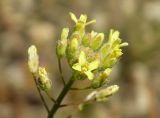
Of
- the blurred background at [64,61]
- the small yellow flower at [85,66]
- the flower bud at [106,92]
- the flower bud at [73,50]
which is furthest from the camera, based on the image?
the blurred background at [64,61]

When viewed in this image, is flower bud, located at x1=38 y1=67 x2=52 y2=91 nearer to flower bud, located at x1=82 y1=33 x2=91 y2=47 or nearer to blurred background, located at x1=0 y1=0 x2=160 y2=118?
flower bud, located at x1=82 y1=33 x2=91 y2=47

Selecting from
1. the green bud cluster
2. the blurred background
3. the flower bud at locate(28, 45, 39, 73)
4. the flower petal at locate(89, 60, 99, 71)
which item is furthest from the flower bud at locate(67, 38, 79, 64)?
the blurred background

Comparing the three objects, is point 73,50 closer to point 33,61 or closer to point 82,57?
point 82,57

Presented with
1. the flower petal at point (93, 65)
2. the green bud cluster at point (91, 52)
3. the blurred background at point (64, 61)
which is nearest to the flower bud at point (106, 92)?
the green bud cluster at point (91, 52)

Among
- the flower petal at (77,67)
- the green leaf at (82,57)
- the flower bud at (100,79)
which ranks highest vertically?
the green leaf at (82,57)

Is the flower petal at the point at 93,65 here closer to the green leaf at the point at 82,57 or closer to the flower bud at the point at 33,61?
the green leaf at the point at 82,57

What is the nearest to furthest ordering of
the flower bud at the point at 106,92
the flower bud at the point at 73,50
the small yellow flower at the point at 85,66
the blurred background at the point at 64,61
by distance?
1. the small yellow flower at the point at 85,66
2. the flower bud at the point at 73,50
3. the flower bud at the point at 106,92
4. the blurred background at the point at 64,61

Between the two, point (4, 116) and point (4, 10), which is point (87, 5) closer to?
point (4, 10)
